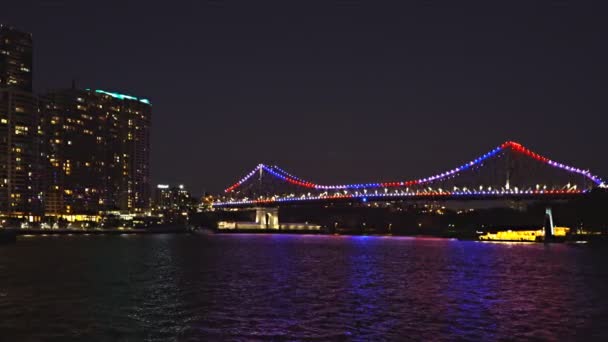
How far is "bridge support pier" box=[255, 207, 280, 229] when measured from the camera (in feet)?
527

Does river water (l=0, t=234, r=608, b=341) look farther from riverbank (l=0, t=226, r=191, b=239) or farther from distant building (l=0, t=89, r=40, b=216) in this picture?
distant building (l=0, t=89, r=40, b=216)

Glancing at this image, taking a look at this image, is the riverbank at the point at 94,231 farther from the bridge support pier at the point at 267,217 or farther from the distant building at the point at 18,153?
the distant building at the point at 18,153

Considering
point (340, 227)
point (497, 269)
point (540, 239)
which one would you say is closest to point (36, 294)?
point (497, 269)

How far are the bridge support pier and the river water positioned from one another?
109m

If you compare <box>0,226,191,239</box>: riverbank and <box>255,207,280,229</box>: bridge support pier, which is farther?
<box>255,207,280,229</box>: bridge support pier

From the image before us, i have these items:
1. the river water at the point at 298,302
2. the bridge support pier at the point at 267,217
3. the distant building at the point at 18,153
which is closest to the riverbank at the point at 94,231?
the bridge support pier at the point at 267,217

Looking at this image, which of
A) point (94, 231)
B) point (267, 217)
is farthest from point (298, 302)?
point (267, 217)

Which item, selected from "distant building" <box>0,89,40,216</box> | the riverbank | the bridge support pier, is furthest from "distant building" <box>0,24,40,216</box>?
the bridge support pier

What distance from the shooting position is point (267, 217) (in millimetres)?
165625

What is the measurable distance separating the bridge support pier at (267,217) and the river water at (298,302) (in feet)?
357

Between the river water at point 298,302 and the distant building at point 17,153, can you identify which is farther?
the distant building at point 17,153

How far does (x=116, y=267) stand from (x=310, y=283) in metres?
15.9

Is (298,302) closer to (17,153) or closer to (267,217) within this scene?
(267,217)

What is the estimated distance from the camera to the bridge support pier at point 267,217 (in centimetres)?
16075
